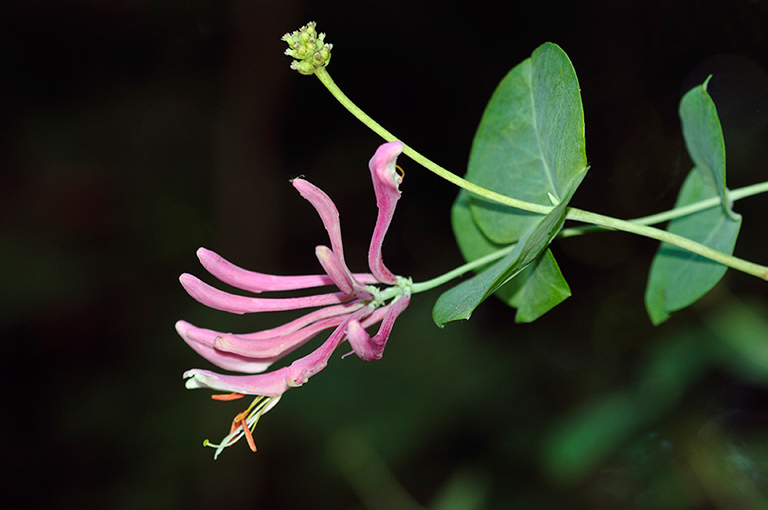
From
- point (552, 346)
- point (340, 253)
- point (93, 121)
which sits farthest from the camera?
point (93, 121)

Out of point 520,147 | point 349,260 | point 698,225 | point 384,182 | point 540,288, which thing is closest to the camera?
point 384,182

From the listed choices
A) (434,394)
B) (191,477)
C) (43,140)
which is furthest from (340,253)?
(43,140)

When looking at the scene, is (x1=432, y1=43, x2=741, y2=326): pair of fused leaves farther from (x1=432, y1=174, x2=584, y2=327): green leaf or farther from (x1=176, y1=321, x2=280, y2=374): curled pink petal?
(x1=176, y1=321, x2=280, y2=374): curled pink petal

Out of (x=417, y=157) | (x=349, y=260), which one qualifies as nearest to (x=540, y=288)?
(x=417, y=157)

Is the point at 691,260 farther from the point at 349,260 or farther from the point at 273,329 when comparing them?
the point at 349,260

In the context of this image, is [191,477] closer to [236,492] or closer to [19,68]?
[236,492]

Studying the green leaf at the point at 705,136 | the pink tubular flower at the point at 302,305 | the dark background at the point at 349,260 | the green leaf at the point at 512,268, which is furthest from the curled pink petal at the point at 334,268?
the dark background at the point at 349,260

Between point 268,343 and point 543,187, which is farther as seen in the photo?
point 543,187
